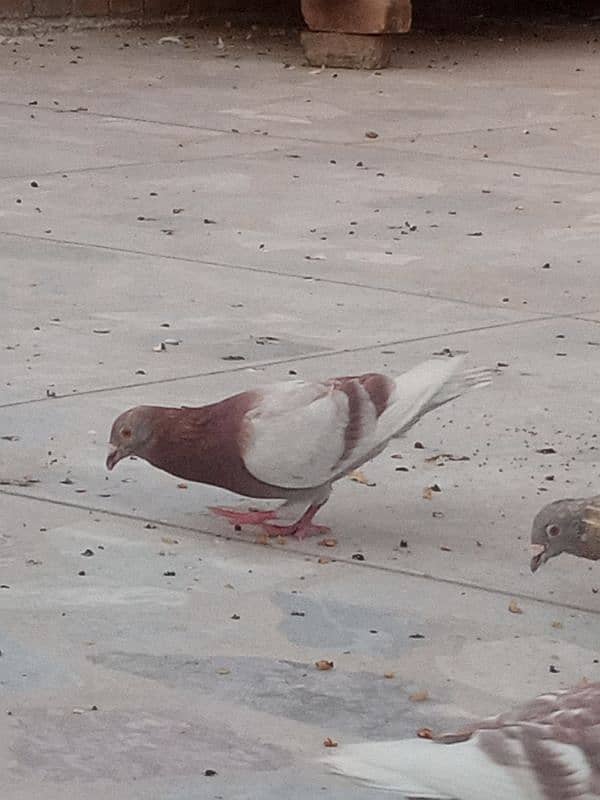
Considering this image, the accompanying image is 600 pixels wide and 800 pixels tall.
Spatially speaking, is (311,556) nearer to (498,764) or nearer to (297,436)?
(297,436)

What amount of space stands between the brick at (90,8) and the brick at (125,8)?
63 millimetres

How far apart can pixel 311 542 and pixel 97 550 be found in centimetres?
48

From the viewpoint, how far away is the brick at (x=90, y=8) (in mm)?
15086

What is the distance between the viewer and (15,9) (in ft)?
48.3

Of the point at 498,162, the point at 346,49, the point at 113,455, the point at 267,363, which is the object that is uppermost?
the point at 113,455

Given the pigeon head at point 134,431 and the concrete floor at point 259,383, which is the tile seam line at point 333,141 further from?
the pigeon head at point 134,431

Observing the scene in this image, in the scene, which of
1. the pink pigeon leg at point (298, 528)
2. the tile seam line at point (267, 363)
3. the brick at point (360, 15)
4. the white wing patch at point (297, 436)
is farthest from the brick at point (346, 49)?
the white wing patch at point (297, 436)

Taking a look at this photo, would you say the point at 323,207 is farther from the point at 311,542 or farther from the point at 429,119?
the point at 311,542

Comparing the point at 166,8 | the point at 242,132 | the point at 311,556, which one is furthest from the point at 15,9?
the point at 311,556

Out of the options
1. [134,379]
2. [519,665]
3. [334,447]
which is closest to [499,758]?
[519,665]

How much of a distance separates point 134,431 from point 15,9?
10.8m

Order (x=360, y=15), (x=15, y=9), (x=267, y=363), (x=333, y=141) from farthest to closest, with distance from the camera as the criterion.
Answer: (x=15, y=9)
(x=360, y=15)
(x=333, y=141)
(x=267, y=363)

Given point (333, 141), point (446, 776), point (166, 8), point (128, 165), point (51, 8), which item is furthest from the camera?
point (166, 8)

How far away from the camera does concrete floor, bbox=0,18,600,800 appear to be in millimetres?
3689
